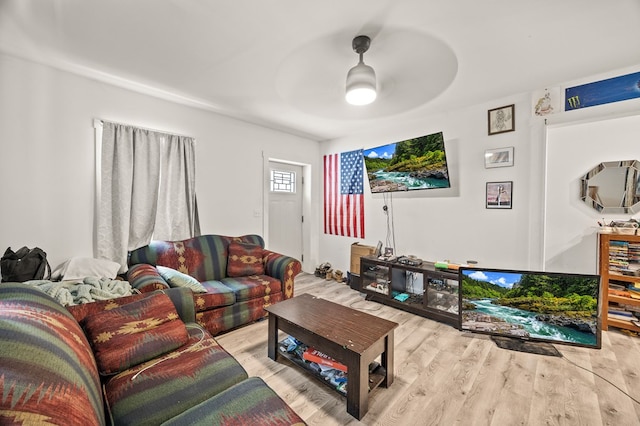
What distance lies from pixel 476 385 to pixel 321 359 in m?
1.08

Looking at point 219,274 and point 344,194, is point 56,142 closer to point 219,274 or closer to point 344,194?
point 219,274

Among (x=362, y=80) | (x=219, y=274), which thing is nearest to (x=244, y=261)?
(x=219, y=274)

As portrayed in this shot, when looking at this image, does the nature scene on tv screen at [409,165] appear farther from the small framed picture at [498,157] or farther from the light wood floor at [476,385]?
the light wood floor at [476,385]

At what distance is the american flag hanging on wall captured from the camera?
421 centimetres

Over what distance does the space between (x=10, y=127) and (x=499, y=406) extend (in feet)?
13.9

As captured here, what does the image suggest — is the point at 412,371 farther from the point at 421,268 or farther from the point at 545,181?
the point at 545,181

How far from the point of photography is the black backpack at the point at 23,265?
189 centimetres

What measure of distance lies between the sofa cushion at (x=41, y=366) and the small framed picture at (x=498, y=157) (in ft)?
12.0

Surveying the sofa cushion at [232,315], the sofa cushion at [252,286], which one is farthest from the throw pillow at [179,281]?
the sofa cushion at [252,286]

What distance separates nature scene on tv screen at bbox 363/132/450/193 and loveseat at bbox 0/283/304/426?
2.87m

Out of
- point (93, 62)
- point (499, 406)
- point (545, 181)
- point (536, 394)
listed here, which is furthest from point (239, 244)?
point (545, 181)

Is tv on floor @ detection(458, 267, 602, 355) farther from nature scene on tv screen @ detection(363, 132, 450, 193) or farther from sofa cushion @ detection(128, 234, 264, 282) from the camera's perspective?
sofa cushion @ detection(128, 234, 264, 282)

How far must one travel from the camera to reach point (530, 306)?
7.07 ft

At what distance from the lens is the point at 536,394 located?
1.68 metres
